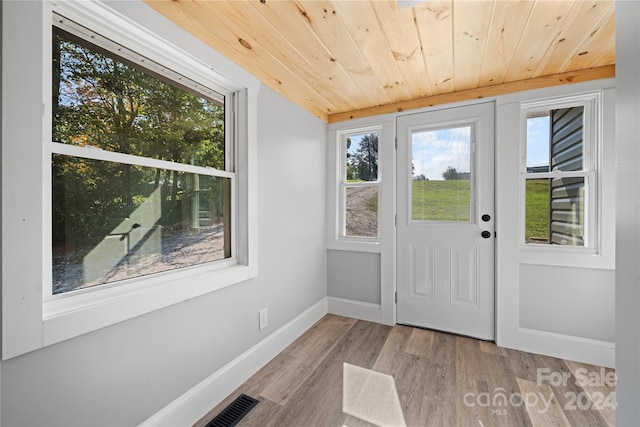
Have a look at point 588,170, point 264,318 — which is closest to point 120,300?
point 264,318

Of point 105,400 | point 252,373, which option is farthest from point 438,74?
point 105,400

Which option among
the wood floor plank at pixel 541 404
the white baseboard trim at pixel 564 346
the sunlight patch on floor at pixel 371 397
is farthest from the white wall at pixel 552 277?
the sunlight patch on floor at pixel 371 397

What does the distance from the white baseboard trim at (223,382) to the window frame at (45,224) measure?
529 millimetres

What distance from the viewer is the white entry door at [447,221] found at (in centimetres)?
234

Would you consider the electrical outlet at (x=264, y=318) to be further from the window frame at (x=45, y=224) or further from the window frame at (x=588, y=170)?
the window frame at (x=588, y=170)

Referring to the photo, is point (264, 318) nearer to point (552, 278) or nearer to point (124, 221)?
point (124, 221)

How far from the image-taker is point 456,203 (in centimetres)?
247

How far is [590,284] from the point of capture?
200 centimetres

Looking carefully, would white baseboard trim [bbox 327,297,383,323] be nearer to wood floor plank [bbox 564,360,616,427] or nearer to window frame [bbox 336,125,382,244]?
window frame [bbox 336,125,382,244]

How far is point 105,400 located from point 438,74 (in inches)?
107

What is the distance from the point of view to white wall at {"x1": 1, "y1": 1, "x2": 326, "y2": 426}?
3.25 feet

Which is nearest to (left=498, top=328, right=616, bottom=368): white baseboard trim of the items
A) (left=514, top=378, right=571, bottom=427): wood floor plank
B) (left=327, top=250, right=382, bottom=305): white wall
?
(left=514, top=378, right=571, bottom=427): wood floor plank

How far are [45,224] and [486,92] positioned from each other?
115 inches

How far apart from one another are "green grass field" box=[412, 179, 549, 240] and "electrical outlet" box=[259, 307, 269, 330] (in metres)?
1.61
